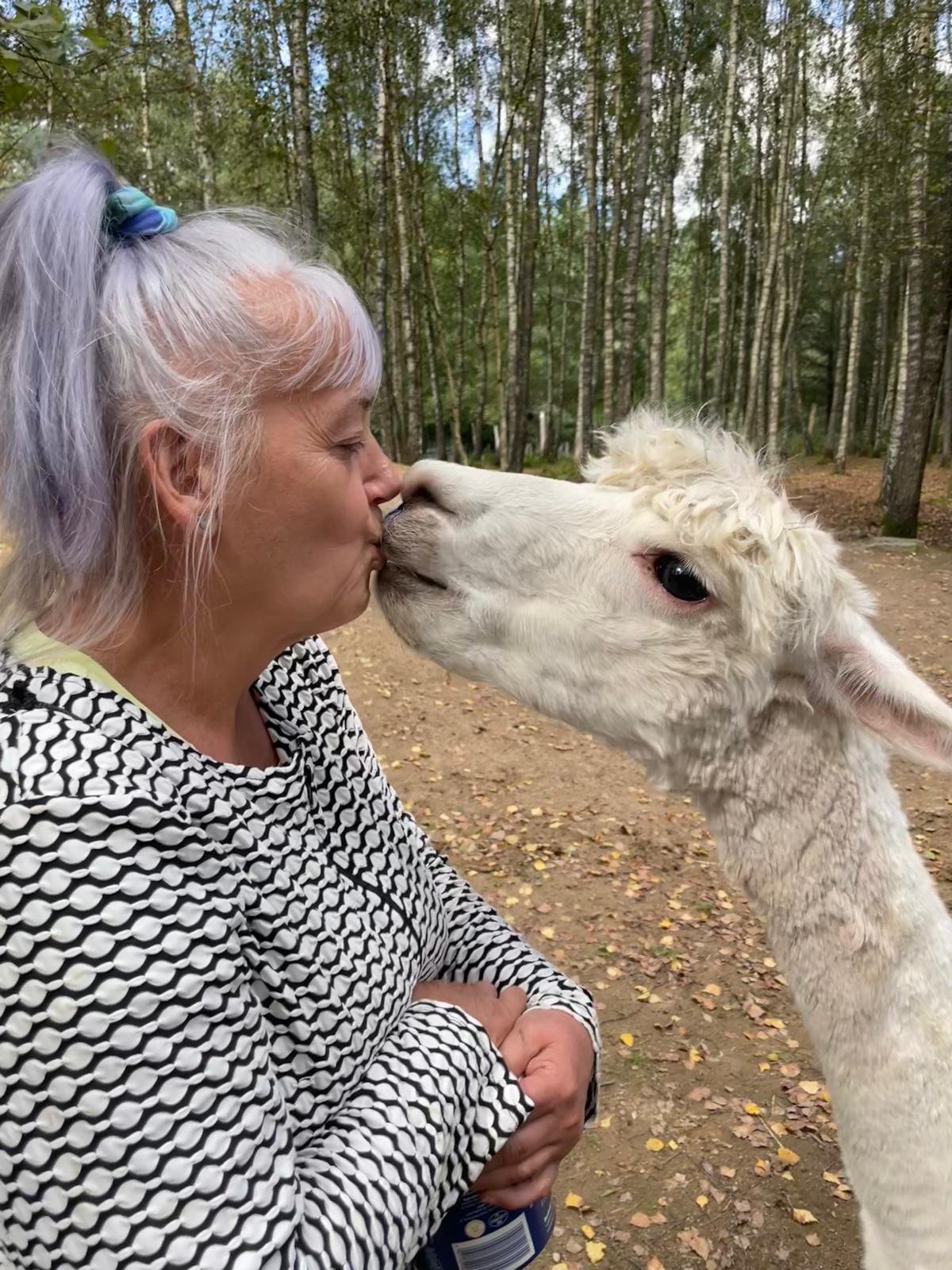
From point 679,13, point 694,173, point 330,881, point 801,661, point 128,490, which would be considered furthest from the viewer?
point 694,173

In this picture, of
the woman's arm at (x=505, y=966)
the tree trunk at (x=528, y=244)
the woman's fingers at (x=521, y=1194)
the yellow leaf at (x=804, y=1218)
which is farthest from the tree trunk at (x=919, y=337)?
the woman's fingers at (x=521, y=1194)

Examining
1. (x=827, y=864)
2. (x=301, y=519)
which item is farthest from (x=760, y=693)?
(x=301, y=519)

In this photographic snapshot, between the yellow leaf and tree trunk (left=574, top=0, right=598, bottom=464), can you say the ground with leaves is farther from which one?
tree trunk (left=574, top=0, right=598, bottom=464)

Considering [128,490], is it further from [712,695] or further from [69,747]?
Result: [712,695]

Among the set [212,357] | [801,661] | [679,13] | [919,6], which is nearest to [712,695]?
[801,661]

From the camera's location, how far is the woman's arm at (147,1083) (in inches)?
28.9

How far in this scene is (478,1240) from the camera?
1.08m

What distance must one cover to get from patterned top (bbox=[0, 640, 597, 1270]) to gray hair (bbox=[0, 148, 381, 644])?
0.44ft

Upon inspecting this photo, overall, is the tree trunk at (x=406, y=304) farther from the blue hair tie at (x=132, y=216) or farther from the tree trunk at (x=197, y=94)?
the blue hair tie at (x=132, y=216)

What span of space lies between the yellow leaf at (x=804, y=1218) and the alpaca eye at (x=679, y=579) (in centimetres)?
247

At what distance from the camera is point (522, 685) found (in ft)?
→ 5.10

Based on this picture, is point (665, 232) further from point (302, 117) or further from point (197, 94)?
point (197, 94)

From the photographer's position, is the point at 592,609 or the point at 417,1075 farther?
the point at 592,609

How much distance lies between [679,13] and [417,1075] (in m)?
22.0
